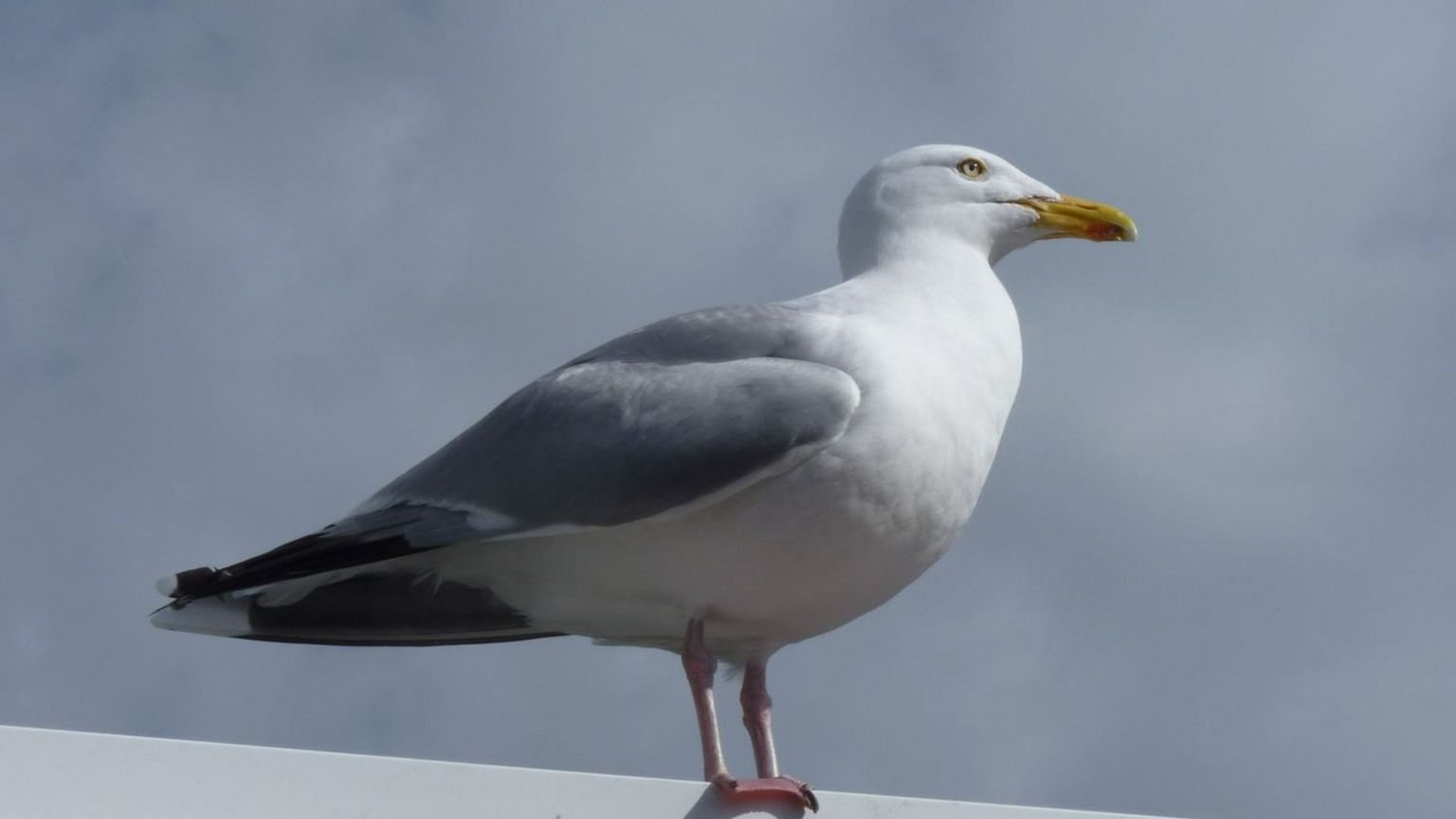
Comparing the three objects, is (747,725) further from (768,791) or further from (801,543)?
(768,791)

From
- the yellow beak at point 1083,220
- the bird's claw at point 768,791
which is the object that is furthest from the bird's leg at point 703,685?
the yellow beak at point 1083,220

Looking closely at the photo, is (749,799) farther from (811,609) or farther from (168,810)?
(168,810)

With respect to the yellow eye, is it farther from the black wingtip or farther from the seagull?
the black wingtip

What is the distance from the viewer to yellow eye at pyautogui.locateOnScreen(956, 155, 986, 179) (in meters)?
4.55

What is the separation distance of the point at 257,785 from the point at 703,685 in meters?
1.07

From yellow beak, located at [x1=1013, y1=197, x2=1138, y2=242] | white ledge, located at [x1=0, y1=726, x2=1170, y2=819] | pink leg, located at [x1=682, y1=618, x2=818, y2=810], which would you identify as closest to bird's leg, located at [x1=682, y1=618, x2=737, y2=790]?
pink leg, located at [x1=682, y1=618, x2=818, y2=810]

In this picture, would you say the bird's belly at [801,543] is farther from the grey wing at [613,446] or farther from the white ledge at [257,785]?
the white ledge at [257,785]

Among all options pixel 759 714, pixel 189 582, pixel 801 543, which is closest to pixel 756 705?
pixel 759 714

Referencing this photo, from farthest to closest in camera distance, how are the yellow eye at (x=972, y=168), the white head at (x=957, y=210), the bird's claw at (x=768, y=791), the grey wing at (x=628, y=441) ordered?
the yellow eye at (x=972, y=168) → the white head at (x=957, y=210) → the grey wing at (x=628, y=441) → the bird's claw at (x=768, y=791)

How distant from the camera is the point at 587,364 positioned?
4055mm

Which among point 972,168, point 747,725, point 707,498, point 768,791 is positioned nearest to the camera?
point 768,791

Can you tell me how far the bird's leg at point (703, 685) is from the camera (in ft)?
11.7

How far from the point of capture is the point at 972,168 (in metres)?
4.56

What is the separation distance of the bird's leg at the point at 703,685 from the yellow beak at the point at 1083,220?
5.00ft
